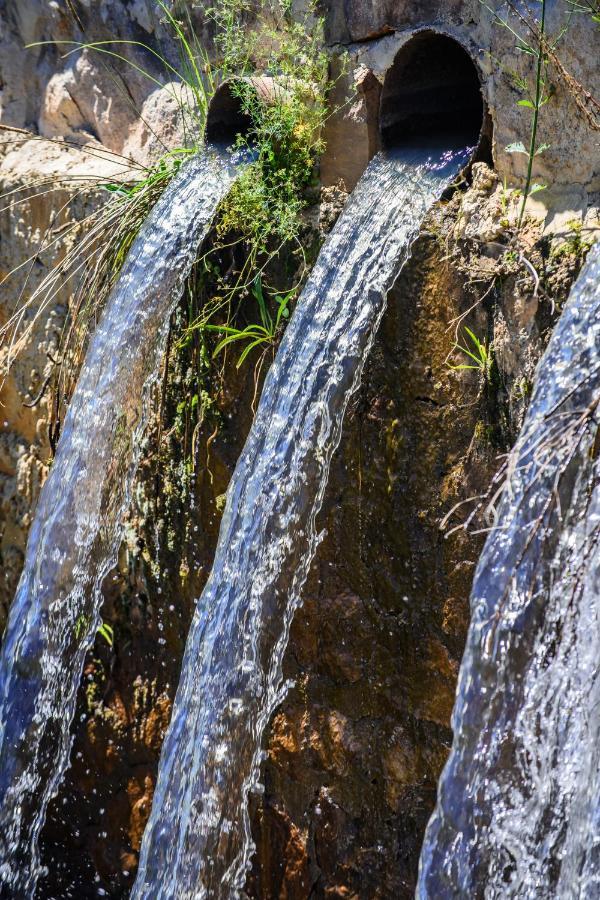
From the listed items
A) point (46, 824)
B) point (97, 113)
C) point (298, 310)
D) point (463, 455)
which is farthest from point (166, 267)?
point (46, 824)

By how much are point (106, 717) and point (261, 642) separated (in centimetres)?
92

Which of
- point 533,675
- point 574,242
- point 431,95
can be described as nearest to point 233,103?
point 431,95

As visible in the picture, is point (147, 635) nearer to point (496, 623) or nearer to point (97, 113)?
point (496, 623)

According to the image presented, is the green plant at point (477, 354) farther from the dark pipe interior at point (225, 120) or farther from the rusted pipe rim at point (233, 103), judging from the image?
the dark pipe interior at point (225, 120)

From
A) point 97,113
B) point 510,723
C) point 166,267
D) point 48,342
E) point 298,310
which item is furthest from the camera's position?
point 97,113

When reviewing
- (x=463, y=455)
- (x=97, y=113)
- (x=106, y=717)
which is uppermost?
(x=97, y=113)

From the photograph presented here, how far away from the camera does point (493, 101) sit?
2.36m

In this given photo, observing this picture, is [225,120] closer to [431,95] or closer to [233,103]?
[233,103]

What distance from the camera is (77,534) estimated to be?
103 inches

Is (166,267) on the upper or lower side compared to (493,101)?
lower

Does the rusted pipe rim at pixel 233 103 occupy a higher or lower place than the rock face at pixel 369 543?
higher

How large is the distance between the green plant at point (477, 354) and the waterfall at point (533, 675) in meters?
0.38

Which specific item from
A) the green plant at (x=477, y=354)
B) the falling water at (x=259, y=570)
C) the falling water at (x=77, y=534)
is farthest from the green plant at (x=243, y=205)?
the green plant at (x=477, y=354)

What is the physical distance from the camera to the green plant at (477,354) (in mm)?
2268
